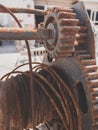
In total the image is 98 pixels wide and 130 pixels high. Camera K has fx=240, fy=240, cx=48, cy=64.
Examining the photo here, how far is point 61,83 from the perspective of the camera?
1.11m

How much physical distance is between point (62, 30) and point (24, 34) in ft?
0.47

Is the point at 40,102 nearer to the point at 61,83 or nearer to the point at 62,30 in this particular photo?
the point at 61,83

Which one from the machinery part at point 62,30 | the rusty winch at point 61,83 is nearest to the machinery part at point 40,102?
the rusty winch at point 61,83

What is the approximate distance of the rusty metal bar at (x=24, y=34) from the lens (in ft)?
2.79

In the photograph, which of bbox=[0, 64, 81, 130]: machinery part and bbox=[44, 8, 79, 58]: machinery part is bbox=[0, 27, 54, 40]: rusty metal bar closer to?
bbox=[44, 8, 79, 58]: machinery part

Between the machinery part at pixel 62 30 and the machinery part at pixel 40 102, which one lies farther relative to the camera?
the machinery part at pixel 40 102

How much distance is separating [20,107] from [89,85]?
0.33m

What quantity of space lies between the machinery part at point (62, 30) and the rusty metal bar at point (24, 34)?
36 millimetres

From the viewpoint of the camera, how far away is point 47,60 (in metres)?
1.37

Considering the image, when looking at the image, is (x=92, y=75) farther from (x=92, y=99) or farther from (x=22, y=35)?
(x=22, y=35)

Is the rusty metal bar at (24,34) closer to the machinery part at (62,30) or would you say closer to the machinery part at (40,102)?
the machinery part at (62,30)

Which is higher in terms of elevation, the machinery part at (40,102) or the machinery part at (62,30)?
the machinery part at (62,30)

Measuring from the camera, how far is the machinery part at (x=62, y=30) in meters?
0.91

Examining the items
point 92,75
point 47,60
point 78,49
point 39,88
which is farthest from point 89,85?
point 47,60
